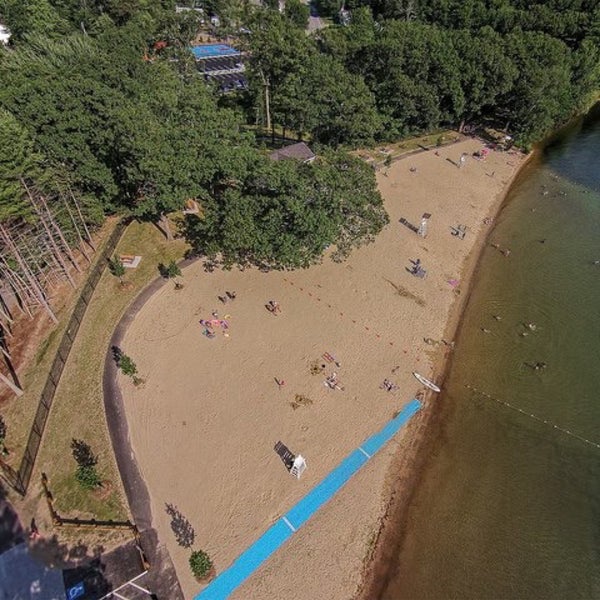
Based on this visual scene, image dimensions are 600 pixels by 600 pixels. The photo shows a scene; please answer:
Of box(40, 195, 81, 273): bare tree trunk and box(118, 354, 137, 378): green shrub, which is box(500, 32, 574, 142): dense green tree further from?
box(118, 354, 137, 378): green shrub

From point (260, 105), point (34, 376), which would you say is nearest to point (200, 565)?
point (34, 376)

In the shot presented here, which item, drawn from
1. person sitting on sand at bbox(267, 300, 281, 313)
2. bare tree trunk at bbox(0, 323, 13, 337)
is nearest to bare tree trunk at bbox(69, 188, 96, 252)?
bare tree trunk at bbox(0, 323, 13, 337)

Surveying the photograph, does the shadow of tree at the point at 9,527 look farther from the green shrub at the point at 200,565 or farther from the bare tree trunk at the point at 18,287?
the bare tree trunk at the point at 18,287

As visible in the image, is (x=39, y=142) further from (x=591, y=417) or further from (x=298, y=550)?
(x=591, y=417)

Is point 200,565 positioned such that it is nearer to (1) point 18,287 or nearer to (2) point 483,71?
(1) point 18,287

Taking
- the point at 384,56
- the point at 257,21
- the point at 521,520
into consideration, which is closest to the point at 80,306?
the point at 521,520

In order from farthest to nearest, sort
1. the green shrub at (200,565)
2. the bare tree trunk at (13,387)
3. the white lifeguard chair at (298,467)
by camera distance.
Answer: the bare tree trunk at (13,387), the white lifeguard chair at (298,467), the green shrub at (200,565)

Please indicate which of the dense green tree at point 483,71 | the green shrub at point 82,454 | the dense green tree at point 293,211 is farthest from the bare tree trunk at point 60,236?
the dense green tree at point 483,71
